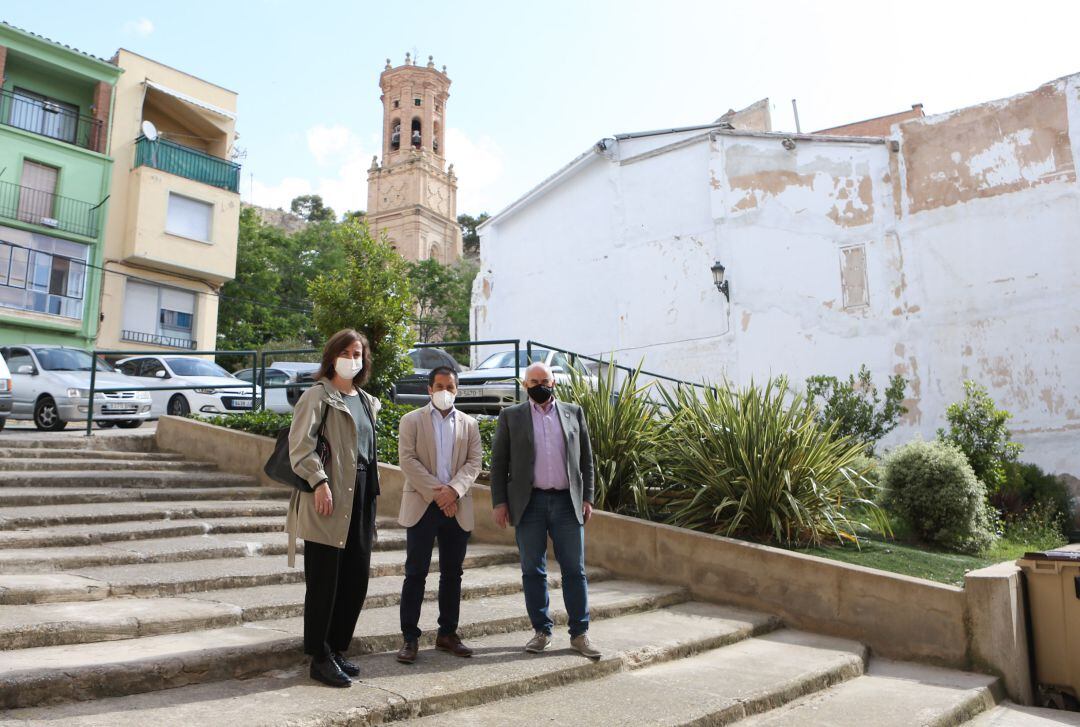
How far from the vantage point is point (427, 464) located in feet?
15.2

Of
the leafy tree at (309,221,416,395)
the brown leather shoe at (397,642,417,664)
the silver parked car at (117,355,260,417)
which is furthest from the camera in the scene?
the silver parked car at (117,355,260,417)

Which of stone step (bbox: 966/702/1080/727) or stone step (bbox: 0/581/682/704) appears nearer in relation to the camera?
stone step (bbox: 0/581/682/704)

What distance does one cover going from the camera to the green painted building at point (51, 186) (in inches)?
865

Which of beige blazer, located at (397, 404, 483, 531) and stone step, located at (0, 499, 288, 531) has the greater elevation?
beige blazer, located at (397, 404, 483, 531)

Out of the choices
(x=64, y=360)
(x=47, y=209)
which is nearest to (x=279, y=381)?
(x=64, y=360)

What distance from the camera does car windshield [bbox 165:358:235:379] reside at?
602 inches

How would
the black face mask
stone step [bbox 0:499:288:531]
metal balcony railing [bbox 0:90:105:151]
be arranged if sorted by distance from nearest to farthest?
the black face mask
stone step [bbox 0:499:288:531]
metal balcony railing [bbox 0:90:105:151]

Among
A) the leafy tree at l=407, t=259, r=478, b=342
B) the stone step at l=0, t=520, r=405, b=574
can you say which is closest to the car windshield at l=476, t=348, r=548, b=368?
the stone step at l=0, t=520, r=405, b=574

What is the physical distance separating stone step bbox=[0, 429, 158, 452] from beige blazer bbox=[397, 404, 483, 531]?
20.7ft

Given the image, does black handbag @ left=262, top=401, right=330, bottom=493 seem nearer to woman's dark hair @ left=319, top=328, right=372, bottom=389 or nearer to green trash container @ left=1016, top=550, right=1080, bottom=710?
woman's dark hair @ left=319, top=328, right=372, bottom=389

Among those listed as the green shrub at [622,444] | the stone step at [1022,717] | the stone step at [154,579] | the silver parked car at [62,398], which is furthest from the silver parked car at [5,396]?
the stone step at [1022,717]

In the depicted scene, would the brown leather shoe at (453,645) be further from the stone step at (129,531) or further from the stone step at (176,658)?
the stone step at (129,531)

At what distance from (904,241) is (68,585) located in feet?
50.5

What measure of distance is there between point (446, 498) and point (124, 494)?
4663 mm
